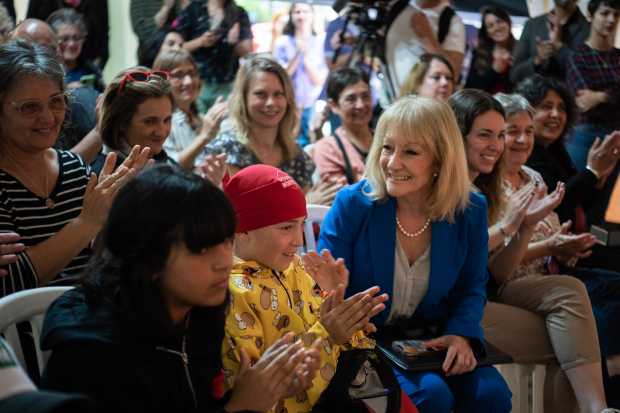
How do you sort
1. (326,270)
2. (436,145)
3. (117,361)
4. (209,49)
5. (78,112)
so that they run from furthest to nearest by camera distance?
(209,49), (78,112), (436,145), (326,270), (117,361)

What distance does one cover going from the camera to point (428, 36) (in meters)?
4.17

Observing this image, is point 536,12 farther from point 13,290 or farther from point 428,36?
point 13,290

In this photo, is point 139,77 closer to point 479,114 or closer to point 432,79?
point 479,114

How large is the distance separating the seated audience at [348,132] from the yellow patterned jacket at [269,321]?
1695 millimetres

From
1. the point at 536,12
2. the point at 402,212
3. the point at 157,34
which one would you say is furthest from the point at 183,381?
the point at 536,12

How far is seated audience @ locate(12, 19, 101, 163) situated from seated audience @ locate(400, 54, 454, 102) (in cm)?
197

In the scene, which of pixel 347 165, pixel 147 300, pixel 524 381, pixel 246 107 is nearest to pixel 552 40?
pixel 347 165

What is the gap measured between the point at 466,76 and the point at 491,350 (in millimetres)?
3010

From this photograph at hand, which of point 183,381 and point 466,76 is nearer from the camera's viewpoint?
point 183,381

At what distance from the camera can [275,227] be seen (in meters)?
1.46

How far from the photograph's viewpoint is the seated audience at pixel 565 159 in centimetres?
313

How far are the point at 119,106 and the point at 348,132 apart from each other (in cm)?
159

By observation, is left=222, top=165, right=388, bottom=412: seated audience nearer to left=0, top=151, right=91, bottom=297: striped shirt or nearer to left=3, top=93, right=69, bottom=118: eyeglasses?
left=0, top=151, right=91, bottom=297: striped shirt

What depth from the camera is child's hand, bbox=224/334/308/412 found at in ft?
3.76
